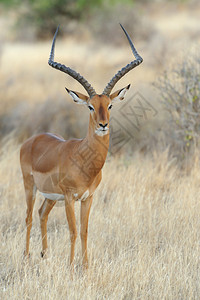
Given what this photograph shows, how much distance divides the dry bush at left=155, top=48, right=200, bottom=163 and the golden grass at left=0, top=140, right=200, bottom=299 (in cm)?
59

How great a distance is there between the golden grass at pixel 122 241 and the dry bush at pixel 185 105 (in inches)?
23.1

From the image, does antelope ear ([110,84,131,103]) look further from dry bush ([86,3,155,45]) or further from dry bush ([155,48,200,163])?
dry bush ([86,3,155,45])

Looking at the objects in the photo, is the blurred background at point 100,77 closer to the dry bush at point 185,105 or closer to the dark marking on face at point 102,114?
the dry bush at point 185,105

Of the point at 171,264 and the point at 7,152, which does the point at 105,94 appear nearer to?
the point at 171,264

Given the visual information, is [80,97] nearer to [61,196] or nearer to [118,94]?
[118,94]

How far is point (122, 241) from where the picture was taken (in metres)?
5.47

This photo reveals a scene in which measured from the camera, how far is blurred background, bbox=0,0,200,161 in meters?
8.47

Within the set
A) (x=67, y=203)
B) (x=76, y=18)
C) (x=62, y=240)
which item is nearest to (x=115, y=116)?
(x=62, y=240)

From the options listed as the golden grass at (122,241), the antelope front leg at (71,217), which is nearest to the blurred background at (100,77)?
the golden grass at (122,241)

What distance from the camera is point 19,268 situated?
4969 mm

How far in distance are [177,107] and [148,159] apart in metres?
1.14

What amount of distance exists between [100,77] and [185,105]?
24.4 feet

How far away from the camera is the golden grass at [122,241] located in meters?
4.33

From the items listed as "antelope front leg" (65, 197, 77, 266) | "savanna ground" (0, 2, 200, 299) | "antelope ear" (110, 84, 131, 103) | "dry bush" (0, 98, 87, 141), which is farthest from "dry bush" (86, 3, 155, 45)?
"antelope front leg" (65, 197, 77, 266)
